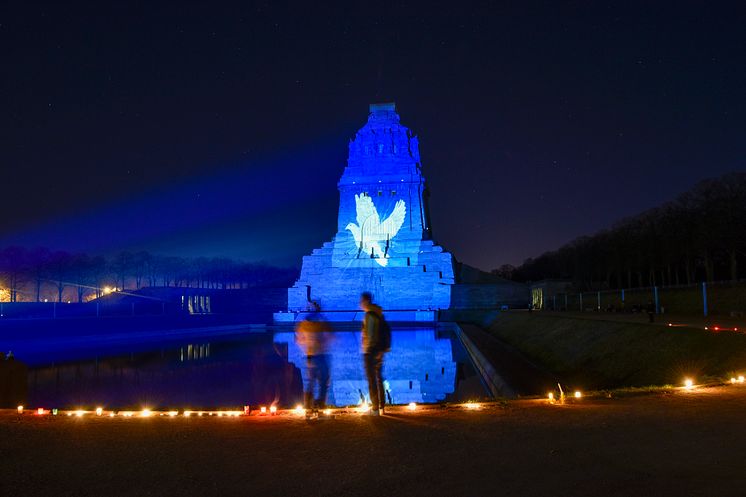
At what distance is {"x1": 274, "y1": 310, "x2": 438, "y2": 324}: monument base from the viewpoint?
53.3 metres

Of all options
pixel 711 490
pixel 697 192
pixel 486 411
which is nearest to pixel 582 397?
pixel 486 411

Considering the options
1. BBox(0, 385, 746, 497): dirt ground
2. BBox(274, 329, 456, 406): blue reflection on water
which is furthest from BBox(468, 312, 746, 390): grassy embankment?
BBox(0, 385, 746, 497): dirt ground

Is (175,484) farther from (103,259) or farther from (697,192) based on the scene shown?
(103,259)

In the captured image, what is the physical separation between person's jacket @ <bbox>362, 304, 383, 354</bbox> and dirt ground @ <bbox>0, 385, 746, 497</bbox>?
3.23ft

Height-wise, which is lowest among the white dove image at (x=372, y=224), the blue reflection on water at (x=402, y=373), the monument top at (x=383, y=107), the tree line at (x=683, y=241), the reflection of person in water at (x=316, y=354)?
the blue reflection on water at (x=402, y=373)

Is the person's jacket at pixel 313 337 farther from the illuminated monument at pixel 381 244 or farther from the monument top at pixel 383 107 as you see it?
the monument top at pixel 383 107

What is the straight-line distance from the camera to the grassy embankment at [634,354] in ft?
40.3

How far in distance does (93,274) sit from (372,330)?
7227cm

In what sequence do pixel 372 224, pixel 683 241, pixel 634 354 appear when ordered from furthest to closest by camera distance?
pixel 372 224 < pixel 683 241 < pixel 634 354

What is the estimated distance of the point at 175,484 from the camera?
5293 mm

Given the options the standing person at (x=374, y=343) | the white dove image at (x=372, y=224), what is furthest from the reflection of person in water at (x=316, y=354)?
the white dove image at (x=372, y=224)

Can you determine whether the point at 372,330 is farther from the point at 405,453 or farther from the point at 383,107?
the point at 383,107

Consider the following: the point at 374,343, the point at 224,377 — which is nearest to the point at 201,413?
the point at 374,343

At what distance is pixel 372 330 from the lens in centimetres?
859
